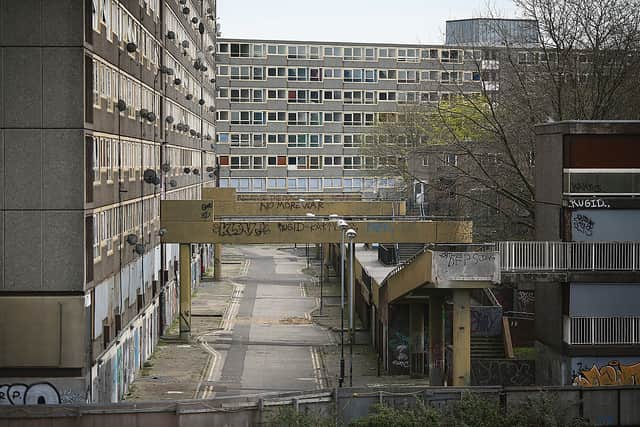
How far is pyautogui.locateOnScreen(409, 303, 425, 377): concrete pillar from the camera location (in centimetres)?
4347

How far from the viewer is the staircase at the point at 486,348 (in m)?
42.1

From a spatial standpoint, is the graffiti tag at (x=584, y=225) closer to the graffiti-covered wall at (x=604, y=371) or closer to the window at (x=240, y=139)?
the graffiti-covered wall at (x=604, y=371)

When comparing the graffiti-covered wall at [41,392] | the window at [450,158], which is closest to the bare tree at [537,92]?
the window at [450,158]

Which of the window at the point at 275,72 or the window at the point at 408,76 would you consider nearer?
the window at the point at 275,72

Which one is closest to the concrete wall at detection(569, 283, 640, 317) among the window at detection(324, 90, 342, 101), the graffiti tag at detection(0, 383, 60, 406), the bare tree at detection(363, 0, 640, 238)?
the bare tree at detection(363, 0, 640, 238)

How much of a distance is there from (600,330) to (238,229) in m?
18.1

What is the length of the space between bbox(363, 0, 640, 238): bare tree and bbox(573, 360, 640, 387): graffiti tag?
14.3 meters

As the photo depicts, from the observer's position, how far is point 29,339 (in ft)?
100.0

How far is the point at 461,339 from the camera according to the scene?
114ft

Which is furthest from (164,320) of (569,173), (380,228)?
(569,173)

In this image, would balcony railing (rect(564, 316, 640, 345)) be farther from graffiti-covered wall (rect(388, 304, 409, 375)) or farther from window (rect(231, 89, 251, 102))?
window (rect(231, 89, 251, 102))

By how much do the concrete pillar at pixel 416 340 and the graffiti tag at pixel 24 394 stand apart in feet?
54.8

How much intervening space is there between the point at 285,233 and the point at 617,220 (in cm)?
1723

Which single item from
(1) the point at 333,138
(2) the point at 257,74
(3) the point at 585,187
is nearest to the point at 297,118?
(1) the point at 333,138
